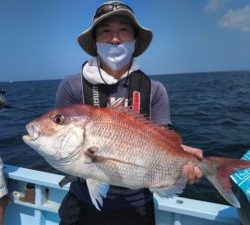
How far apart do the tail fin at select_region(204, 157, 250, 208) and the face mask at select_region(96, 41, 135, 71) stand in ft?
3.35

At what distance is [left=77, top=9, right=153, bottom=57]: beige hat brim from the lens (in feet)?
8.74

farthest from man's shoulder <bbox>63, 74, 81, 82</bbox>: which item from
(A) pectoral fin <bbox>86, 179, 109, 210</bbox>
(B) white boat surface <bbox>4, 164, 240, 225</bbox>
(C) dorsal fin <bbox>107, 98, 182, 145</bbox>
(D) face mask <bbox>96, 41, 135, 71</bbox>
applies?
(B) white boat surface <bbox>4, 164, 240, 225</bbox>

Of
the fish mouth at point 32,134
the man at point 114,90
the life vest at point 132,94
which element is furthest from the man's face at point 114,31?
the fish mouth at point 32,134

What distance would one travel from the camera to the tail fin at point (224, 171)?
2439mm

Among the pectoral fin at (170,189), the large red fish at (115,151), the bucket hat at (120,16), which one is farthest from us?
the bucket hat at (120,16)

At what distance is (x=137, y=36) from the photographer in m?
3.00

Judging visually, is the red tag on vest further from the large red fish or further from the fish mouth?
the fish mouth

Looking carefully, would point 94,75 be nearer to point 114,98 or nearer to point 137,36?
point 114,98

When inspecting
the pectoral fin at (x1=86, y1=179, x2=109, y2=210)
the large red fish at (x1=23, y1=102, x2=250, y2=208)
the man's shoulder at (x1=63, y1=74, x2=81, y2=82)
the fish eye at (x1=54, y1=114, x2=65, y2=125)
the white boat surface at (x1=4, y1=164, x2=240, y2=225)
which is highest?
the man's shoulder at (x1=63, y1=74, x2=81, y2=82)

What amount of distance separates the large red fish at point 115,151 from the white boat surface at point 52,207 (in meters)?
0.94

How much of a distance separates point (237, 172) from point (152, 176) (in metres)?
0.71

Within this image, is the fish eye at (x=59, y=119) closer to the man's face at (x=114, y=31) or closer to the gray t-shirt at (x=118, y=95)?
the gray t-shirt at (x=118, y=95)

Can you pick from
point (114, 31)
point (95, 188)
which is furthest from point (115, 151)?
point (114, 31)

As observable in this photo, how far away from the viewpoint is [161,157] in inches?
94.8
